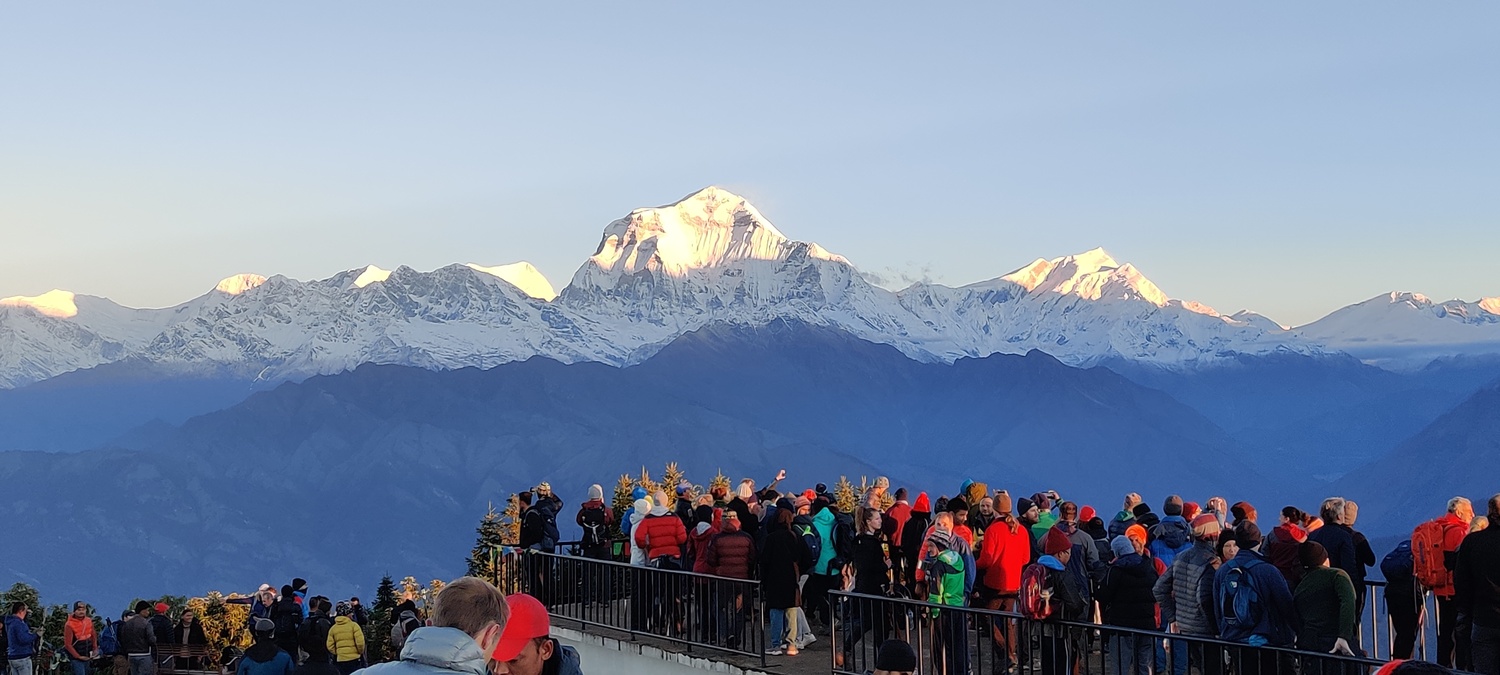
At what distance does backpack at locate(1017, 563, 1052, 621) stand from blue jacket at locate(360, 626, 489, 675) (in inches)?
286

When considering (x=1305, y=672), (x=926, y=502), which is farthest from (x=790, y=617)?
(x=1305, y=672)

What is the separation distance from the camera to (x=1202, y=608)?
405 inches

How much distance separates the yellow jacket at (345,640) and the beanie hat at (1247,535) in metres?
11.2

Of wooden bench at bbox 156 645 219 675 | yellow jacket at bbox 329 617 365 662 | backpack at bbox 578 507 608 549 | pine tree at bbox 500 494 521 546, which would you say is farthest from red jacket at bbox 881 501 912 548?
pine tree at bbox 500 494 521 546

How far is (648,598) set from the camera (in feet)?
52.5

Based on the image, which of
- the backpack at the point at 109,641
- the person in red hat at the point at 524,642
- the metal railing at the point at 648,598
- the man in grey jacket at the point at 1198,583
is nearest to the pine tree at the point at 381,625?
the backpack at the point at 109,641

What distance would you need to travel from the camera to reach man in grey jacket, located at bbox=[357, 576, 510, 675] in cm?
479

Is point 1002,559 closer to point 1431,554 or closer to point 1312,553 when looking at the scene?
point 1312,553

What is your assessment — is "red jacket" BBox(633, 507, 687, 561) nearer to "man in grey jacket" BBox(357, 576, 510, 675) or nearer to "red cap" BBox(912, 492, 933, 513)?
"red cap" BBox(912, 492, 933, 513)

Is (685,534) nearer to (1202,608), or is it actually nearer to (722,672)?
(722,672)

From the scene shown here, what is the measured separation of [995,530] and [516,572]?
8.78 metres

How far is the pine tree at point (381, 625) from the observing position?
44888mm

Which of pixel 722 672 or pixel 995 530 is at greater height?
pixel 995 530

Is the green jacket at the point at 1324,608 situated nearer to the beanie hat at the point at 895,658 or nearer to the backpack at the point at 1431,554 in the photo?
the backpack at the point at 1431,554
